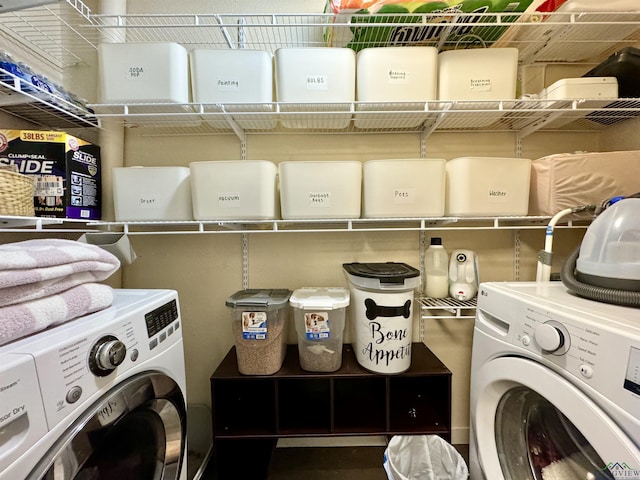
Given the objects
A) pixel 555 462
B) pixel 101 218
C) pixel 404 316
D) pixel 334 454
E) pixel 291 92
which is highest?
pixel 291 92

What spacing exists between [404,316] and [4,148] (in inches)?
62.0

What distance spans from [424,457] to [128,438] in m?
1.08

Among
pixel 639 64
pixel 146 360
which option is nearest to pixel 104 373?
pixel 146 360

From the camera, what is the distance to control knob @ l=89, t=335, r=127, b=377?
55 centimetres

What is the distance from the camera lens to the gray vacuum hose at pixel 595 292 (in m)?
0.65

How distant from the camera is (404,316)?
1.06 m

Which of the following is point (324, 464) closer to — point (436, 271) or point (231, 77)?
point (436, 271)

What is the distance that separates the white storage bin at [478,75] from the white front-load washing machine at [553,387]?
0.75 meters

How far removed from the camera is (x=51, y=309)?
570mm

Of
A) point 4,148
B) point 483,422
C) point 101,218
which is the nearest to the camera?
point 483,422

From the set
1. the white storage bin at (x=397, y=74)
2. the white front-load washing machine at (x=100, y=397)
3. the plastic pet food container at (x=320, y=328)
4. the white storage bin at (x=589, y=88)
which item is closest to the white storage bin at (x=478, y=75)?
the white storage bin at (x=397, y=74)

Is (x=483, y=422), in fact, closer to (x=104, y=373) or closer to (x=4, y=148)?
(x=104, y=373)

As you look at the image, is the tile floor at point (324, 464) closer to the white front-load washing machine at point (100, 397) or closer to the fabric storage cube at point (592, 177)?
the white front-load washing machine at point (100, 397)

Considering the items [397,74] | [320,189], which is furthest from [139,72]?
[397,74]
